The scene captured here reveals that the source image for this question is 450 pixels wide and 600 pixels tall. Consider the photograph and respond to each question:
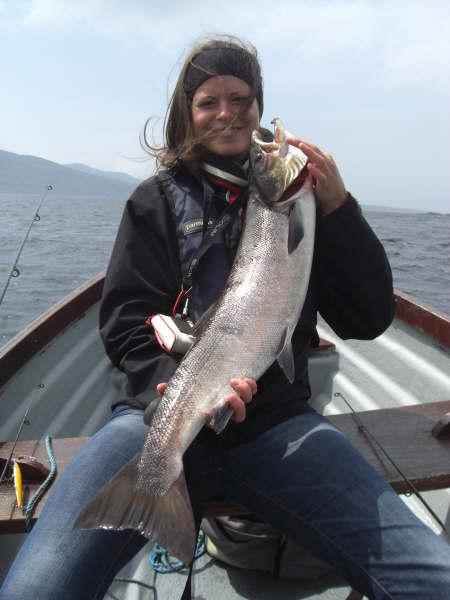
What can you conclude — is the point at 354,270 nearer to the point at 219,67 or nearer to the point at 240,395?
the point at 240,395

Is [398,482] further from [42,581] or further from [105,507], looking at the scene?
[42,581]

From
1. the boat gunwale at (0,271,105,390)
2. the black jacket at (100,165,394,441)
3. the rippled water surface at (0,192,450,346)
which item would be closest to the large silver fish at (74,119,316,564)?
the black jacket at (100,165,394,441)

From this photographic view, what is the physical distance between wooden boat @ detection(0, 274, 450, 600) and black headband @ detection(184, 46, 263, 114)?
2.33m

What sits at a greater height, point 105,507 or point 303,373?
point 303,373

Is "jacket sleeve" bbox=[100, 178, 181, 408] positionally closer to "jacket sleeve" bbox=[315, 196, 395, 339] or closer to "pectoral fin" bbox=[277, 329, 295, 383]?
"pectoral fin" bbox=[277, 329, 295, 383]

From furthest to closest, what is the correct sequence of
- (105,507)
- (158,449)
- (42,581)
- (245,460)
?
(245,460), (158,449), (105,507), (42,581)

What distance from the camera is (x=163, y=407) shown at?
6.36 feet

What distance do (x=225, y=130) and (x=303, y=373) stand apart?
61.4 inches

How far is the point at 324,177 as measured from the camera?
2.27 meters

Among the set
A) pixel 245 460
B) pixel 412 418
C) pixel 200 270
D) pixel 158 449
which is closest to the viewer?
pixel 158 449

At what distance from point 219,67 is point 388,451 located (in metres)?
2.55

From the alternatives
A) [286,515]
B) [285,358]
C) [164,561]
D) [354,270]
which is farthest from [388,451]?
[164,561]

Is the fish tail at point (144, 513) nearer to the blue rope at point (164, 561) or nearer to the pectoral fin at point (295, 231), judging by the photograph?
the pectoral fin at point (295, 231)

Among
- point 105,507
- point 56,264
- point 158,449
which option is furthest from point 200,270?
point 56,264
